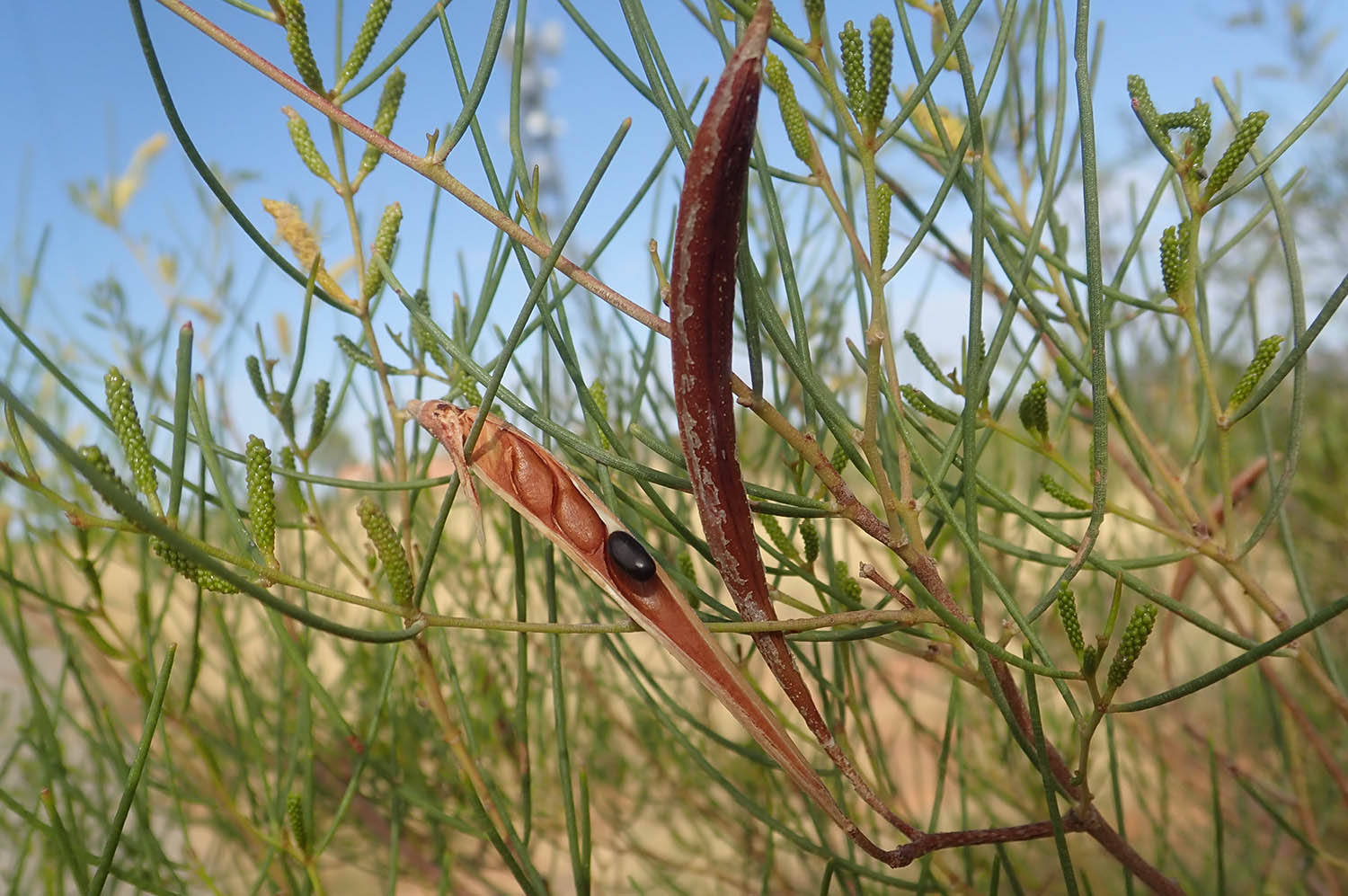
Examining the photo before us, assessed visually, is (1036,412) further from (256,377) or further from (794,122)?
(256,377)

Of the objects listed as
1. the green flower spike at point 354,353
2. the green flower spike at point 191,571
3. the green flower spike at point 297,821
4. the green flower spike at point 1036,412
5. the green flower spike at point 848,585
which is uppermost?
the green flower spike at point 354,353

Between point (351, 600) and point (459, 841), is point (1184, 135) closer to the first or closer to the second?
point (351, 600)

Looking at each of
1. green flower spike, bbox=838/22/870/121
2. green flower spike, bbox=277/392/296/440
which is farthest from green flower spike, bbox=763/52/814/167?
green flower spike, bbox=277/392/296/440

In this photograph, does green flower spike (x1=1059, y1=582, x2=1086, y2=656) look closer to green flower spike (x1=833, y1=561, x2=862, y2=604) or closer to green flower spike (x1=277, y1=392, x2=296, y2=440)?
green flower spike (x1=833, y1=561, x2=862, y2=604)

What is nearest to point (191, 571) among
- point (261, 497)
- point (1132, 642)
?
point (261, 497)

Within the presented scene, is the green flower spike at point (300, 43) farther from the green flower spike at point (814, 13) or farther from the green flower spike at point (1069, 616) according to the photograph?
the green flower spike at point (1069, 616)

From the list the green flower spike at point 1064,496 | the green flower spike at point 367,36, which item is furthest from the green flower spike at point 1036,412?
the green flower spike at point 367,36

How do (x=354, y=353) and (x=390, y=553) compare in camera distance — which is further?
(x=354, y=353)
